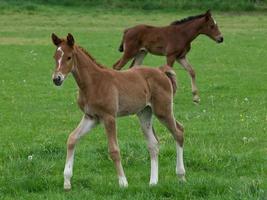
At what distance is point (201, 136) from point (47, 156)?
9.69 feet

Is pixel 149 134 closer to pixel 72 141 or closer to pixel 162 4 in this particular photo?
pixel 72 141

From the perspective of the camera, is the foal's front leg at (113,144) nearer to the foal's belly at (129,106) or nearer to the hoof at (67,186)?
the foal's belly at (129,106)

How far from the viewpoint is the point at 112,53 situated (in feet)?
87.0

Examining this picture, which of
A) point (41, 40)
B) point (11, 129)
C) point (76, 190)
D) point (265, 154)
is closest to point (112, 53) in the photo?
point (41, 40)

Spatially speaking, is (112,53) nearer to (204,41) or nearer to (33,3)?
(204,41)

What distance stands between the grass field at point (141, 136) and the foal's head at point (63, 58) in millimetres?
1285

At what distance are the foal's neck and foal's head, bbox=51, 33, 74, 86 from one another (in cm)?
16

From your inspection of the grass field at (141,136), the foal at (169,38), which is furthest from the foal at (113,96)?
the foal at (169,38)

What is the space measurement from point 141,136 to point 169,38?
6.09 m

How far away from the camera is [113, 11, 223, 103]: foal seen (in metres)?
17.5

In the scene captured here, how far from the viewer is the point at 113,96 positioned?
8.09 metres

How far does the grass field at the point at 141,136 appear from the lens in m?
7.99

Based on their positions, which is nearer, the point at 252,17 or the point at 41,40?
the point at 41,40

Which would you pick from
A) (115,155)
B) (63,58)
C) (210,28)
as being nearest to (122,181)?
(115,155)
